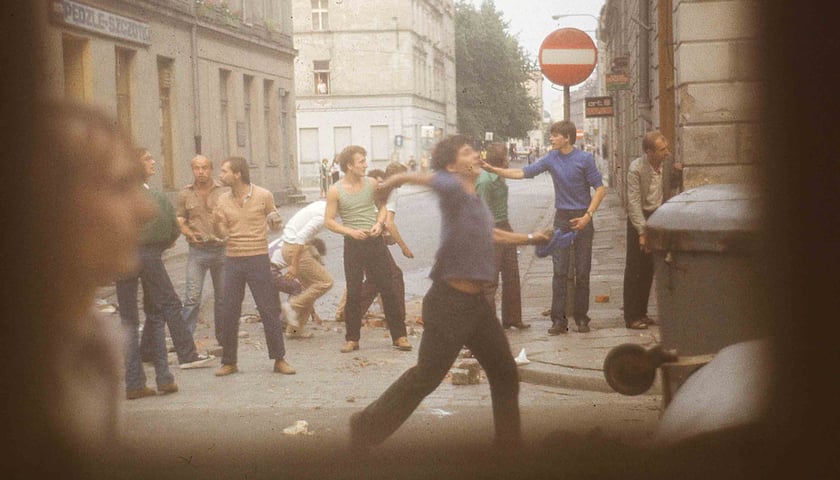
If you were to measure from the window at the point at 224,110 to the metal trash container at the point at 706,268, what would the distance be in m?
6.43

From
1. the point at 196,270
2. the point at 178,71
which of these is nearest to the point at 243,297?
the point at 196,270

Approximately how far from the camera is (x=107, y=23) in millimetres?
5785

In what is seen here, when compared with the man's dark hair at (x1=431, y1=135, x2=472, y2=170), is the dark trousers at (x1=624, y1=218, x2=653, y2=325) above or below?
below

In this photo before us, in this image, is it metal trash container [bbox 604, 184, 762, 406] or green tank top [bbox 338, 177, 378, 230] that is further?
green tank top [bbox 338, 177, 378, 230]

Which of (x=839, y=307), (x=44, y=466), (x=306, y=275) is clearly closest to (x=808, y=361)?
(x=839, y=307)

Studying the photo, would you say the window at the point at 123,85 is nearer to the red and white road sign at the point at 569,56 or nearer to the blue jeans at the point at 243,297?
the blue jeans at the point at 243,297

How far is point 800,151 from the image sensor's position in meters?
4.29

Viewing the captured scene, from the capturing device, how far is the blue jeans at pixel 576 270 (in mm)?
9414

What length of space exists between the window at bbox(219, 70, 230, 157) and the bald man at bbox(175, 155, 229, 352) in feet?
7.62

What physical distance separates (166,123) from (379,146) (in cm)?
830

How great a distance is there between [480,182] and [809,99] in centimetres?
531

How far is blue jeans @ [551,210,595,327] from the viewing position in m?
9.41

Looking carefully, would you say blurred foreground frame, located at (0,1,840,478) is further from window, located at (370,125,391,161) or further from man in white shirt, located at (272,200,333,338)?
window, located at (370,125,391,161)

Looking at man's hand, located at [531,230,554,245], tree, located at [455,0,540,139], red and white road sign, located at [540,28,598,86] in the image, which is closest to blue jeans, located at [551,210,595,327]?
tree, located at [455,0,540,139]
